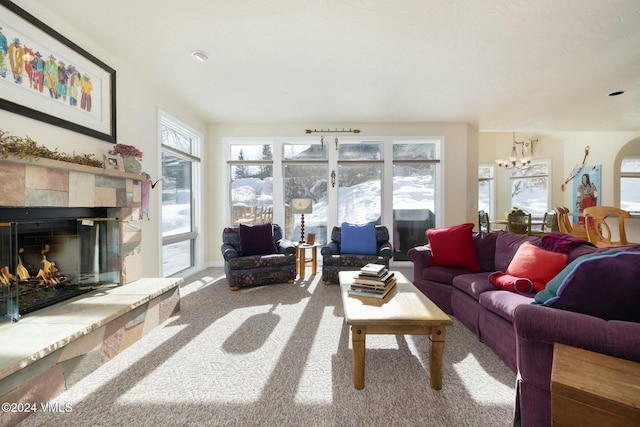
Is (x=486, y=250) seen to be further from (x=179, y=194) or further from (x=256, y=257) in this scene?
(x=179, y=194)

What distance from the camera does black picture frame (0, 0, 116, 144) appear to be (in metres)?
1.96

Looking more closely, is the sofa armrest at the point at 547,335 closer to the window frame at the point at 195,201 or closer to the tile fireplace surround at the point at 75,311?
the tile fireplace surround at the point at 75,311

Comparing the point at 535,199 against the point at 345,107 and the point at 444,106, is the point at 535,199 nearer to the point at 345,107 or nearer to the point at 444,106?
the point at 444,106

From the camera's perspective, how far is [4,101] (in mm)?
1902

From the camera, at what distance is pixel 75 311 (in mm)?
2041

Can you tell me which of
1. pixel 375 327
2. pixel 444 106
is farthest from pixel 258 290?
pixel 444 106

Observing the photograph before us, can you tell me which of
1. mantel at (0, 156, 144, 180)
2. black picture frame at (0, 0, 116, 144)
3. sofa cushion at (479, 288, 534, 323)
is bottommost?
sofa cushion at (479, 288, 534, 323)

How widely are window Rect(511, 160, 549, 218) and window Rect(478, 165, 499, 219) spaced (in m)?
0.55

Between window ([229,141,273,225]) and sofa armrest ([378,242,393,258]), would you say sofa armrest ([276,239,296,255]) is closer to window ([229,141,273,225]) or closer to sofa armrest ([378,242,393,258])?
window ([229,141,273,225])

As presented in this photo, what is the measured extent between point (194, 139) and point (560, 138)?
9.72 meters

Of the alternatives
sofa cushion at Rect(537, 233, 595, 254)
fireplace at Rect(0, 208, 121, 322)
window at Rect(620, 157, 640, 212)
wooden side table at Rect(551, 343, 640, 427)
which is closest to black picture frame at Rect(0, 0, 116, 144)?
fireplace at Rect(0, 208, 121, 322)

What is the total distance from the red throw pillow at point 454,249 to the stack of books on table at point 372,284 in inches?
45.1

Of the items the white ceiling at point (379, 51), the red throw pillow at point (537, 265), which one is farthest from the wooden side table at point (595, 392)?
the white ceiling at point (379, 51)

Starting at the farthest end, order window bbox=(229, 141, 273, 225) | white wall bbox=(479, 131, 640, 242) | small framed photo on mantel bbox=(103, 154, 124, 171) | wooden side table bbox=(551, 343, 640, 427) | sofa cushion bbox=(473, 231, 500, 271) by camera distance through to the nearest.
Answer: white wall bbox=(479, 131, 640, 242) → window bbox=(229, 141, 273, 225) → sofa cushion bbox=(473, 231, 500, 271) → small framed photo on mantel bbox=(103, 154, 124, 171) → wooden side table bbox=(551, 343, 640, 427)
